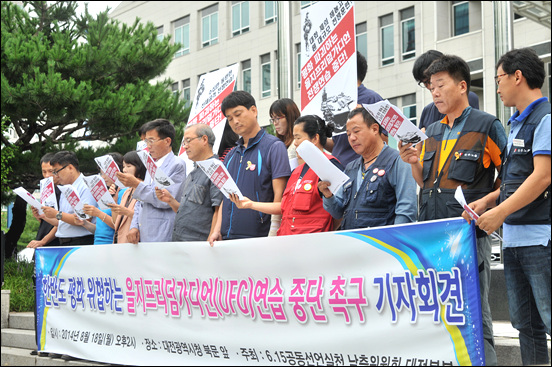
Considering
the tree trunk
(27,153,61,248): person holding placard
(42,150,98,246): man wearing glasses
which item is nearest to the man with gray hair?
(42,150,98,246): man wearing glasses

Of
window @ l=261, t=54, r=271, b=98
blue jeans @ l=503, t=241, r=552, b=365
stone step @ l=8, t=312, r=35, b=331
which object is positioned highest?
window @ l=261, t=54, r=271, b=98

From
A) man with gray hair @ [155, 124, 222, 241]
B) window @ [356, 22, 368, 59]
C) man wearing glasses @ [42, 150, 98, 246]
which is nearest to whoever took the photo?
man with gray hair @ [155, 124, 222, 241]

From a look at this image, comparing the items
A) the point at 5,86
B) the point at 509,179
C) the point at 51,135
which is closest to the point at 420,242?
the point at 509,179

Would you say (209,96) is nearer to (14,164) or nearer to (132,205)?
(132,205)

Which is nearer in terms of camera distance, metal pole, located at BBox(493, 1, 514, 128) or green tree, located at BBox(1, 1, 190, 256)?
metal pole, located at BBox(493, 1, 514, 128)

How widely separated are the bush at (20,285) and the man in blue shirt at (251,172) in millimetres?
4918

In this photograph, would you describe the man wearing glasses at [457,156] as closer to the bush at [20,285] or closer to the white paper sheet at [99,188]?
the white paper sheet at [99,188]

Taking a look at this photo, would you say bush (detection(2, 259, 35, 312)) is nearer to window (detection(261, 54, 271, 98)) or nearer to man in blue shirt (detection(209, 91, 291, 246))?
man in blue shirt (detection(209, 91, 291, 246))

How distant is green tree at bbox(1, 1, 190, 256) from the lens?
11.1 m

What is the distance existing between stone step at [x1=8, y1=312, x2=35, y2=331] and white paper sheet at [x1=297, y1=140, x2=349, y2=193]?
5292 mm

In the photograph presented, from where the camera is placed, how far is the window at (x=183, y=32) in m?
37.1

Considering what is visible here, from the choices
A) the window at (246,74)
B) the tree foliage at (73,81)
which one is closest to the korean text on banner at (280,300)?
the tree foliage at (73,81)

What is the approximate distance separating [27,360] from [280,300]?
3477mm

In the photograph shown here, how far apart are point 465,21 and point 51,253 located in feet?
73.3
